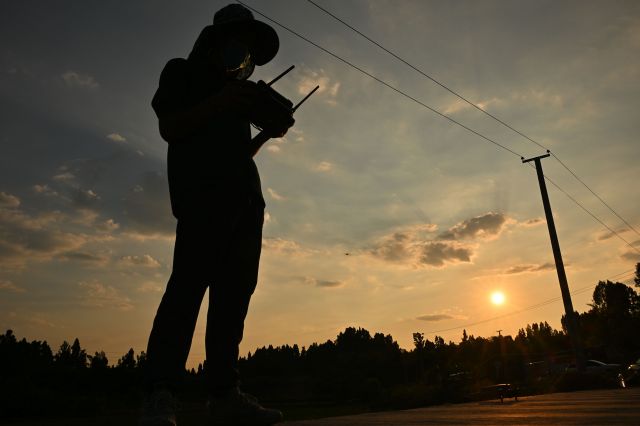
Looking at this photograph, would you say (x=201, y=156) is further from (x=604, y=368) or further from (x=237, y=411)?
(x=604, y=368)

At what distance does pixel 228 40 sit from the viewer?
224 cm

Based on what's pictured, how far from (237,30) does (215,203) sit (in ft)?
3.19

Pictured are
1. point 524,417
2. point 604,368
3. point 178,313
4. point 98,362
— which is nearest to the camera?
point 178,313

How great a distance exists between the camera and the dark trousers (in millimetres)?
1693

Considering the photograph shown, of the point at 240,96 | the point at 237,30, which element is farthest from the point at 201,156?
the point at 237,30

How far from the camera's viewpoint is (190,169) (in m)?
1.94

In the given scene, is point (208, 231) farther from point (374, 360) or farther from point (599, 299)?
point (599, 299)

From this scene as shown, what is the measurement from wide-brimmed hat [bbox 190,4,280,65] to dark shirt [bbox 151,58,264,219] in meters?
0.18

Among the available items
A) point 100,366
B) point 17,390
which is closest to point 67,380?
point 100,366

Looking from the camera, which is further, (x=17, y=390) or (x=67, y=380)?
(x=67, y=380)

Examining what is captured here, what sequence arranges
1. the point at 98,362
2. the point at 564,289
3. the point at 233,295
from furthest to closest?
the point at 98,362 < the point at 564,289 < the point at 233,295

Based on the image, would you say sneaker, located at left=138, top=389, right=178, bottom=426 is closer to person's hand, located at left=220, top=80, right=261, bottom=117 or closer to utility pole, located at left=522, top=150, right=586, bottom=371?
person's hand, located at left=220, top=80, right=261, bottom=117

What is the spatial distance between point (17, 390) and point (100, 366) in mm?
35362

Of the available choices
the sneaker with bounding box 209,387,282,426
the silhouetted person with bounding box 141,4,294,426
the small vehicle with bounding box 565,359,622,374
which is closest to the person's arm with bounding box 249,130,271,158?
the silhouetted person with bounding box 141,4,294,426
